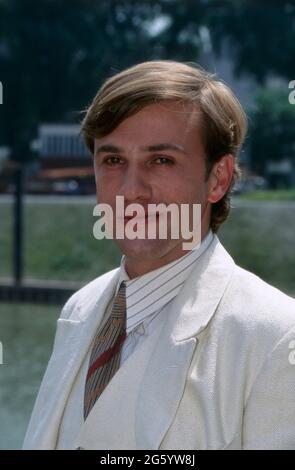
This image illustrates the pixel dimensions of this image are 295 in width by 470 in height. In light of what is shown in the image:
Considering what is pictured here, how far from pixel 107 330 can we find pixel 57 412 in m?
0.14

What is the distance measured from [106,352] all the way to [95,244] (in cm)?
1108

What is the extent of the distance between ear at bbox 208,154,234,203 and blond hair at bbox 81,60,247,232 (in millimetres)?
13

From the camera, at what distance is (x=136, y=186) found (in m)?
1.43

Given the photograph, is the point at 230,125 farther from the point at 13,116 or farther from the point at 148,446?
the point at 13,116

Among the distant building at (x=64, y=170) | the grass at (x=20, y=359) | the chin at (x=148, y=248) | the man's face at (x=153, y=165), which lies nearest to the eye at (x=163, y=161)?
the man's face at (x=153, y=165)

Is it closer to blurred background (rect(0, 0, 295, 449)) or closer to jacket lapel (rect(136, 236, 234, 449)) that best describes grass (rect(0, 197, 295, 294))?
jacket lapel (rect(136, 236, 234, 449))

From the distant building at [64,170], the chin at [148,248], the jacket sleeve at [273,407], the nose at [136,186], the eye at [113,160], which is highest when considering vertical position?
the eye at [113,160]

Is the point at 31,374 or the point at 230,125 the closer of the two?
the point at 230,125

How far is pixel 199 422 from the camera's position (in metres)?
1.32

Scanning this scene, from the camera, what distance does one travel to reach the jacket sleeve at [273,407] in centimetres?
131

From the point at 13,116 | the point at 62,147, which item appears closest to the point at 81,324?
the point at 62,147

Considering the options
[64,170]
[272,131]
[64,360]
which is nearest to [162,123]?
[64,360]

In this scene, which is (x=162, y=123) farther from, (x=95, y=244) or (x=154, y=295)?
(x=95, y=244)

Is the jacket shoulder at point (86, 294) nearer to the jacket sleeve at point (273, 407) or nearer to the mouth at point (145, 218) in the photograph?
the mouth at point (145, 218)
